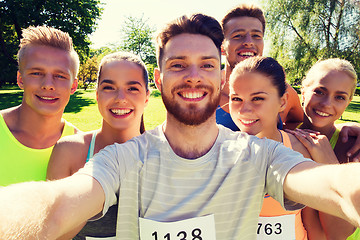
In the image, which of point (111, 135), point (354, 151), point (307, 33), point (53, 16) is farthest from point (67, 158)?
point (307, 33)

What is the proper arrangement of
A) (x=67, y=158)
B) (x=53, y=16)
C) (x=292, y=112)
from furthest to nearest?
(x=53, y=16)
(x=292, y=112)
(x=67, y=158)

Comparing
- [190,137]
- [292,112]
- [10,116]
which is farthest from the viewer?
[292,112]

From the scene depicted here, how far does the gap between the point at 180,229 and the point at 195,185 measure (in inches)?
12.4

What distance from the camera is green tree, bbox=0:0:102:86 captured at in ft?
56.0

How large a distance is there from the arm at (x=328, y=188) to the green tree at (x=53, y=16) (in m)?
20.1

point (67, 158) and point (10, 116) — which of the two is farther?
point (10, 116)

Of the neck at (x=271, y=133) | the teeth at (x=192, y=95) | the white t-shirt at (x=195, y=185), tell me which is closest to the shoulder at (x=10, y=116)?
the white t-shirt at (x=195, y=185)

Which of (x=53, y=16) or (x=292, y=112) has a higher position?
(x=53, y=16)

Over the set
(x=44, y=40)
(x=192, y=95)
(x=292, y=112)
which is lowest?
(x=292, y=112)

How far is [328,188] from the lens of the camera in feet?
4.07

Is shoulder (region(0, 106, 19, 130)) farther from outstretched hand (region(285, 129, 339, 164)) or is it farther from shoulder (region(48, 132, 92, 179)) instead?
outstretched hand (region(285, 129, 339, 164))

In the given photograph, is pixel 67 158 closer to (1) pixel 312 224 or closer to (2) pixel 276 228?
(2) pixel 276 228

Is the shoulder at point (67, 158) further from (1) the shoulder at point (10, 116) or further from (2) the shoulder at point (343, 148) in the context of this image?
(2) the shoulder at point (343, 148)

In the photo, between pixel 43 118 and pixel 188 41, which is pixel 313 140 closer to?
pixel 188 41
